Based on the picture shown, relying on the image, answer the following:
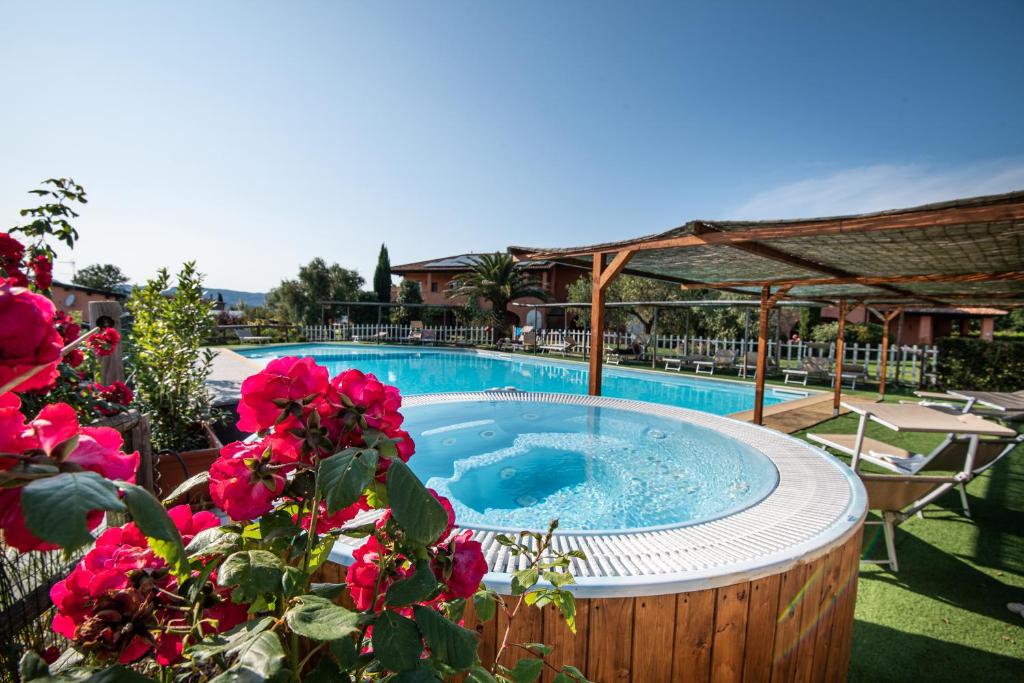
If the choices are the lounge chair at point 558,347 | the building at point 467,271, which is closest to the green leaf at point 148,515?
the lounge chair at point 558,347

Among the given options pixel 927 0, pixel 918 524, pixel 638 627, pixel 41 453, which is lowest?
pixel 918 524

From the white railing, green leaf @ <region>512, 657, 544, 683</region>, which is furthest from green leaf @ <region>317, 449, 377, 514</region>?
the white railing

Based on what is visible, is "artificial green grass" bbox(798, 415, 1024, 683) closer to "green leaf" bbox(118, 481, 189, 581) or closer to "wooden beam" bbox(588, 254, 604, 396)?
"green leaf" bbox(118, 481, 189, 581)

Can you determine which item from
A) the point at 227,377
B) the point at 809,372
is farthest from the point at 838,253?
the point at 227,377

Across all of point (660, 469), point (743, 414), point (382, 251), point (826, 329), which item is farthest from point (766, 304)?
point (382, 251)

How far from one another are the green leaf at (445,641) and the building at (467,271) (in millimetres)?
23245

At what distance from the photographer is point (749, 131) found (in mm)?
11875

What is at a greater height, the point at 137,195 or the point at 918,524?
the point at 137,195

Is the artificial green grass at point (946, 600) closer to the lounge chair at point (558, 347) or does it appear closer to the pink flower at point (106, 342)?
the pink flower at point (106, 342)

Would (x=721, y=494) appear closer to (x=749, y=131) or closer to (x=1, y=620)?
(x=1, y=620)

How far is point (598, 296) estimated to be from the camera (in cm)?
629

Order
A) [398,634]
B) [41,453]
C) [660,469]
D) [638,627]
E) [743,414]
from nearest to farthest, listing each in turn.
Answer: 1. [41,453]
2. [398,634]
3. [638,627]
4. [660,469]
5. [743,414]

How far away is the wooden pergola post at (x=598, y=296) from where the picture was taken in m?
5.98

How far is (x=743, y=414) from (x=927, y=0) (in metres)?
9.88
